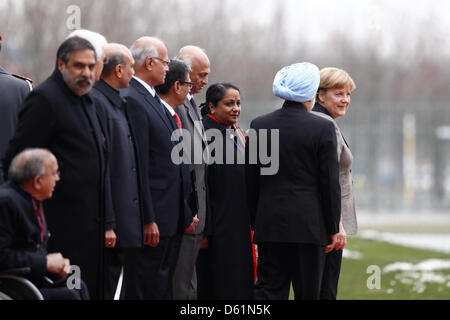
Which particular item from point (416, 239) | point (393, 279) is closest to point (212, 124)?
point (393, 279)

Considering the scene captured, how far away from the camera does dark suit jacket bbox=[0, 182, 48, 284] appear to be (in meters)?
4.79

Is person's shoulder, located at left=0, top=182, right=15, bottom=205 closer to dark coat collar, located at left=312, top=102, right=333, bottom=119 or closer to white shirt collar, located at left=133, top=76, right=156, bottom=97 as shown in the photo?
white shirt collar, located at left=133, top=76, right=156, bottom=97

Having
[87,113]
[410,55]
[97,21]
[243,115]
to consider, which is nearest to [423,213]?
[243,115]

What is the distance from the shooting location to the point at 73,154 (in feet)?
17.0

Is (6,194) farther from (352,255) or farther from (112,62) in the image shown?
(352,255)

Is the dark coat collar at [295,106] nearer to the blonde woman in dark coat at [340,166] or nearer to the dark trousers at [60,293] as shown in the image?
the blonde woman in dark coat at [340,166]

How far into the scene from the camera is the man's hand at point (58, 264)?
4918mm

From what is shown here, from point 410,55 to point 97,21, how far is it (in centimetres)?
2874

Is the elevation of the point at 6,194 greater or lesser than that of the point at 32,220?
greater

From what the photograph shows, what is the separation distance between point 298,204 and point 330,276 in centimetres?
76

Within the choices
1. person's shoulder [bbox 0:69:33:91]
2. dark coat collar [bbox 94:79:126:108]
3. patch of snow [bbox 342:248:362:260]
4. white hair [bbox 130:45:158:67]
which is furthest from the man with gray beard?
patch of snow [bbox 342:248:362:260]

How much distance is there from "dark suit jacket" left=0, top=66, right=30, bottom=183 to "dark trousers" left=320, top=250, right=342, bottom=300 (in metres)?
2.36

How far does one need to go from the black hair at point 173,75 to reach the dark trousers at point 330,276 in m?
1.63

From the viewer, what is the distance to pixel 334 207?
5871mm
